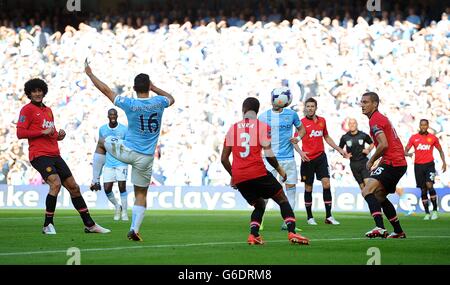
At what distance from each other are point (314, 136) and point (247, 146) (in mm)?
6973

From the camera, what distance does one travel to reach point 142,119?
43.5ft

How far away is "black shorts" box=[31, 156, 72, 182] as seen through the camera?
1481 cm

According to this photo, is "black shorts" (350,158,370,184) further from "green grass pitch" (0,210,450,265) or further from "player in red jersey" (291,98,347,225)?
"green grass pitch" (0,210,450,265)

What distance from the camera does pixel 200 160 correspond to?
2834 cm

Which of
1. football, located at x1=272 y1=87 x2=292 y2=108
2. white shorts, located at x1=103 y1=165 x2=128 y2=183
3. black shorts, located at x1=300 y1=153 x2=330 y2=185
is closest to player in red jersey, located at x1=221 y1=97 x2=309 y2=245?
football, located at x1=272 y1=87 x2=292 y2=108

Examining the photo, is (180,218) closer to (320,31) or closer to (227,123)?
(227,123)

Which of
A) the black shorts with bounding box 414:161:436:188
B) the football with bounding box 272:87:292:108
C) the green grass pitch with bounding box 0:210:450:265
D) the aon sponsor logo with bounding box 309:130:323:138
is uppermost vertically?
the football with bounding box 272:87:292:108

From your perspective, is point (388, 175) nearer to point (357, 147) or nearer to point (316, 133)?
point (316, 133)

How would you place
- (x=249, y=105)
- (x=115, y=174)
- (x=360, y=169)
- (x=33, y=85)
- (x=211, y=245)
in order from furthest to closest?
1. (x=360, y=169)
2. (x=115, y=174)
3. (x=33, y=85)
4. (x=211, y=245)
5. (x=249, y=105)

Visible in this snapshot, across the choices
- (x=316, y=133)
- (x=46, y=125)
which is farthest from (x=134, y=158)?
(x=316, y=133)

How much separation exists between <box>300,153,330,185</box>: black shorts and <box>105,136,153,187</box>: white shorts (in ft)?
→ 22.4

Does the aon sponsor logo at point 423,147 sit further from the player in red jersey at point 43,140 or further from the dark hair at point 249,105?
the dark hair at point 249,105
